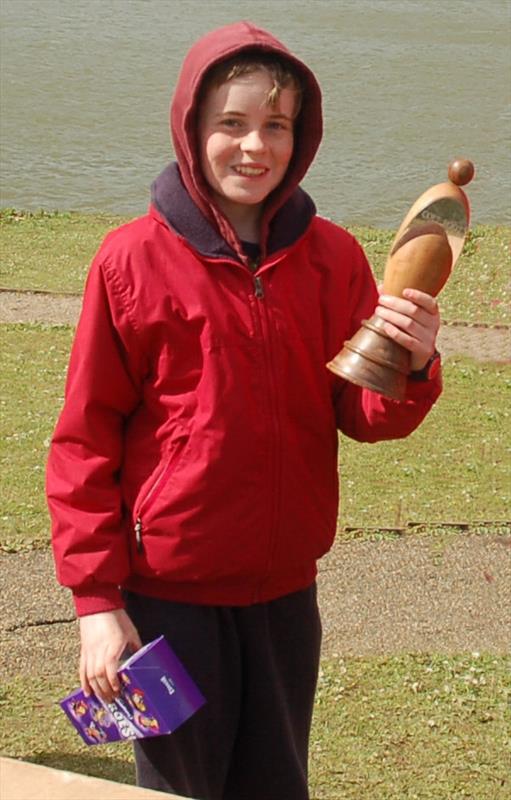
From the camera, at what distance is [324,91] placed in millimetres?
18719

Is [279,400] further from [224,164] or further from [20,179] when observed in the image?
[20,179]

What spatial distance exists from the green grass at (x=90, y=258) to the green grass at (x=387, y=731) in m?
4.67

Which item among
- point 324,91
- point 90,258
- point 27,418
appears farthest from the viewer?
point 324,91

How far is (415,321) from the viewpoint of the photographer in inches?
94.7

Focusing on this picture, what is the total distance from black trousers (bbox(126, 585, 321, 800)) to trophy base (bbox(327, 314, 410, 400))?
0.55 meters

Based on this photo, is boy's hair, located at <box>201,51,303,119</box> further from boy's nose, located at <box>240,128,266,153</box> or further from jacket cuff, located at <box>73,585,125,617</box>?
jacket cuff, located at <box>73,585,125,617</box>

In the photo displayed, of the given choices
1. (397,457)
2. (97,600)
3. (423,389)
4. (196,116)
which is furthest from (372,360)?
(397,457)

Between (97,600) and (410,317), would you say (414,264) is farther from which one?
(97,600)

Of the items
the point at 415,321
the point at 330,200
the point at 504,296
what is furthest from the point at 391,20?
the point at 415,321

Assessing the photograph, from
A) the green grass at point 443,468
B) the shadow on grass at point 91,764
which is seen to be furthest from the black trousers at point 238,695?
the green grass at point 443,468

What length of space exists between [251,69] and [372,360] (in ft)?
1.87

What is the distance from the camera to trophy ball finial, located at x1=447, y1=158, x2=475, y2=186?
7.64ft

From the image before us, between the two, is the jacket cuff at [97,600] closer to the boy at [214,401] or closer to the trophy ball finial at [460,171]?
the boy at [214,401]

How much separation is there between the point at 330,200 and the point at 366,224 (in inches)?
44.4
